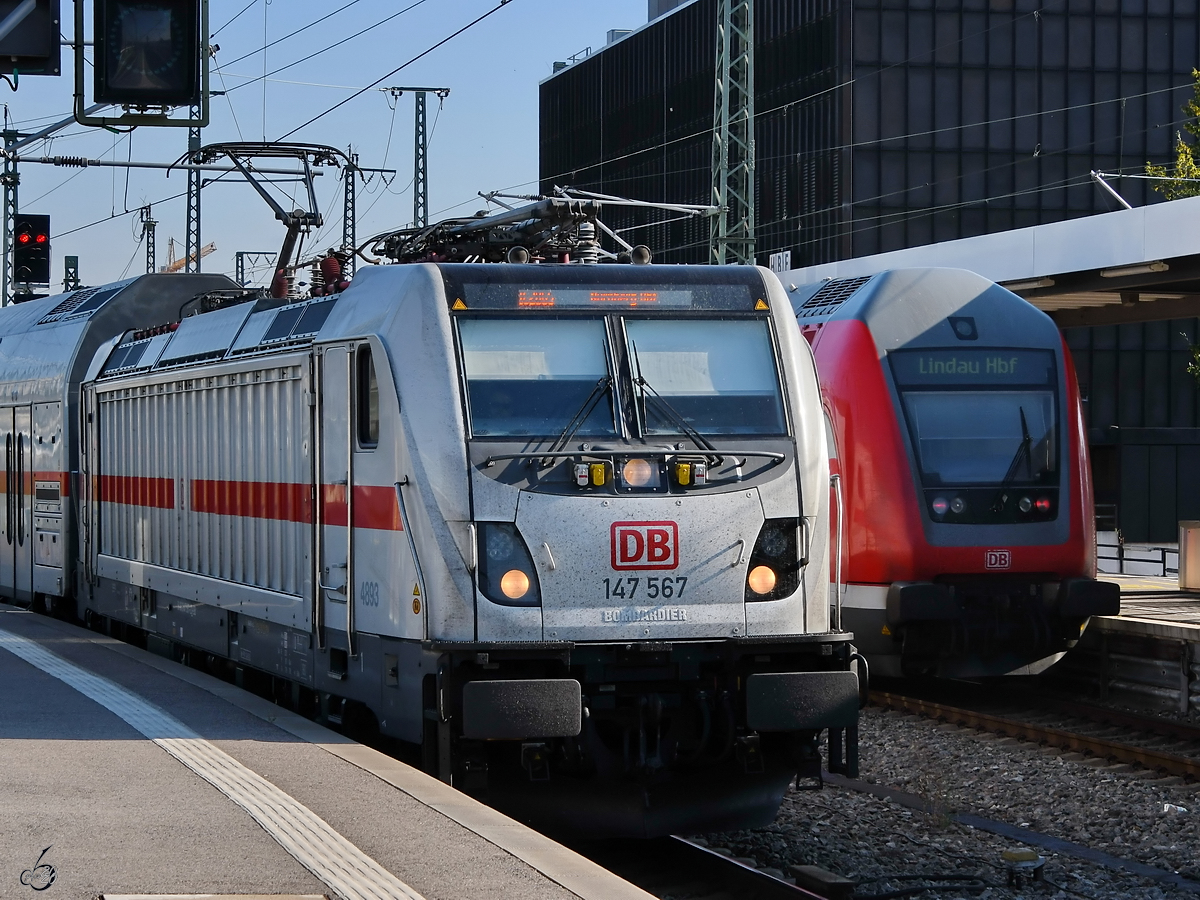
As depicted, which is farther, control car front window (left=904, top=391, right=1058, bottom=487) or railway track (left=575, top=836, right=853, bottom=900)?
control car front window (left=904, top=391, right=1058, bottom=487)

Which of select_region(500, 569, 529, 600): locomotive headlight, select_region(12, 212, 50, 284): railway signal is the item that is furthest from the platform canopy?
select_region(12, 212, 50, 284): railway signal

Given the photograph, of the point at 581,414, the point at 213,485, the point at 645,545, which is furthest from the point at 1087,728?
the point at 213,485

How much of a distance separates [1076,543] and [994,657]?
1.13m

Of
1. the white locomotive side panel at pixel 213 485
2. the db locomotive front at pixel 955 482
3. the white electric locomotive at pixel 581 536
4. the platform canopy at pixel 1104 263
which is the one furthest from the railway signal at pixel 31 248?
the white electric locomotive at pixel 581 536

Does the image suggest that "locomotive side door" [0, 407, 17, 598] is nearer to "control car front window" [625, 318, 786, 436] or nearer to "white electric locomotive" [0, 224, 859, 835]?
"white electric locomotive" [0, 224, 859, 835]

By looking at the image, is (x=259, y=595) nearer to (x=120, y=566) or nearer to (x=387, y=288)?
(x=387, y=288)

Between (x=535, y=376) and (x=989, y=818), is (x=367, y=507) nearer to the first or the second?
(x=535, y=376)

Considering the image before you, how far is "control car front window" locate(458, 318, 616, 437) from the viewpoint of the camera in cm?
955

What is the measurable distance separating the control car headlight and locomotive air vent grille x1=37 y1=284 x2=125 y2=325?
35.6ft

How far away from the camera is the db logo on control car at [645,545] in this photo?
30.8 feet

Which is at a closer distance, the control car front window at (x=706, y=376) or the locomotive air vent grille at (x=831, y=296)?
the control car front window at (x=706, y=376)

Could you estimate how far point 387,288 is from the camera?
1005cm

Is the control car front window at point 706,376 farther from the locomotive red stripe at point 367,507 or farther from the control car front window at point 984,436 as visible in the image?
the control car front window at point 984,436

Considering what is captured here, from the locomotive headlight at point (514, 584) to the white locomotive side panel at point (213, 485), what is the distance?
215 centimetres
